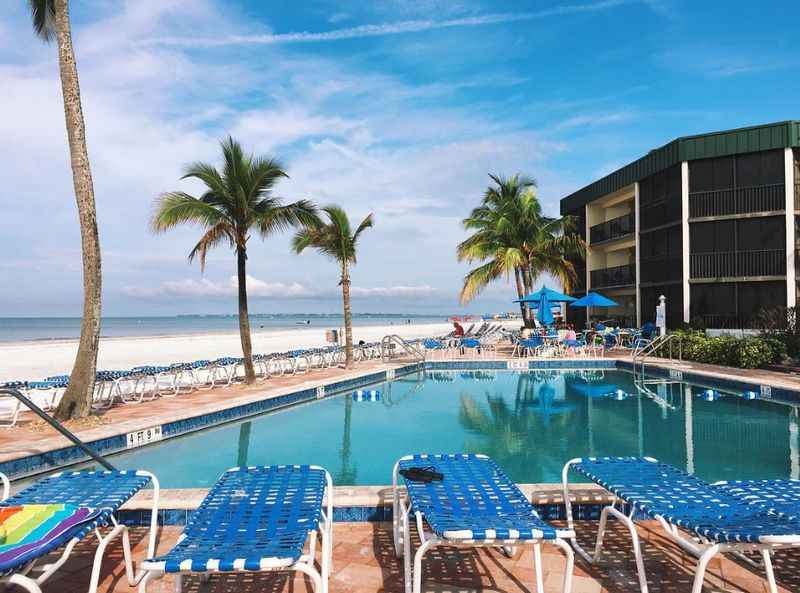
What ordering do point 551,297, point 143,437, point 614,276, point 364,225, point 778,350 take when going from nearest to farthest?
1. point 143,437
2. point 778,350
3. point 364,225
4. point 551,297
5. point 614,276

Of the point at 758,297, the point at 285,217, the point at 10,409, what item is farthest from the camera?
the point at 758,297

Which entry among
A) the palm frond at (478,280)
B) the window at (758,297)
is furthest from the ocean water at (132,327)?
the window at (758,297)

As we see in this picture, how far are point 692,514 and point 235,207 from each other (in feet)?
33.5

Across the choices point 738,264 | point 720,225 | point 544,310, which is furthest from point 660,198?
point 544,310

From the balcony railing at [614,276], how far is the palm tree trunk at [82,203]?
21.5 m

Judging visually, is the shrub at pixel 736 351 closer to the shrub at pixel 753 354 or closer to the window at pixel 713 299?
the shrub at pixel 753 354

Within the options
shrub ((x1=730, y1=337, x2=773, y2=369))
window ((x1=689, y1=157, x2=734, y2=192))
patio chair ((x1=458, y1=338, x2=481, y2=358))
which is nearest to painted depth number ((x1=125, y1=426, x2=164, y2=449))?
patio chair ((x1=458, y1=338, x2=481, y2=358))

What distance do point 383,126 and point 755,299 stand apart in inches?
555

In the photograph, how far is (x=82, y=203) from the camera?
8.00 metres

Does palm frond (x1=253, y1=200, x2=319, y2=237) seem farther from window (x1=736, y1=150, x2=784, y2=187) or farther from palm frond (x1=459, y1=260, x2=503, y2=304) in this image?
window (x1=736, y1=150, x2=784, y2=187)

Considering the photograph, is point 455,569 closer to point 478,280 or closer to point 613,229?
point 478,280

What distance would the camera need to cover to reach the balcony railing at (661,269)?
20.0 m

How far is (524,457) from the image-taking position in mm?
6895

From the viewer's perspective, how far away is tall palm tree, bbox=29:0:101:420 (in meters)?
7.90
